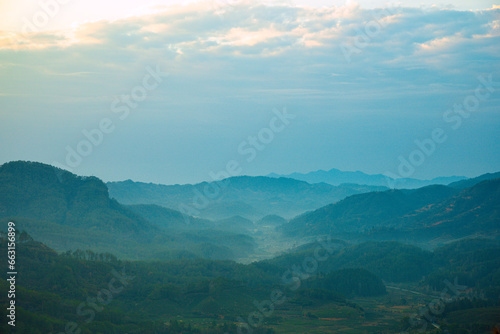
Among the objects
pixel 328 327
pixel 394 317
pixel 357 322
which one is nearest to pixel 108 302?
pixel 328 327

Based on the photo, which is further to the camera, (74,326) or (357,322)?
(357,322)

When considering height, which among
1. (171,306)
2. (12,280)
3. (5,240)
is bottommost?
(171,306)

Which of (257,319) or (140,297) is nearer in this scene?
(257,319)

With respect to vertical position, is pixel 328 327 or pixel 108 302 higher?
pixel 108 302

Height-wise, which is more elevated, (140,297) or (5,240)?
(5,240)

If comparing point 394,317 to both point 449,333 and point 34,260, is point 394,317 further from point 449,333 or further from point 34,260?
point 34,260

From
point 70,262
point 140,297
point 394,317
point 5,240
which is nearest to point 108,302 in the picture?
point 140,297

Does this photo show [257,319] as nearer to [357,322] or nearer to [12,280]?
[357,322]

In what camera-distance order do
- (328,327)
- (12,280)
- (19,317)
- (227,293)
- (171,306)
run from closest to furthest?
(19,317), (12,280), (328,327), (171,306), (227,293)

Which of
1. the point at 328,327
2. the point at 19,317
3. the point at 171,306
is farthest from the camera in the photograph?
the point at 171,306
